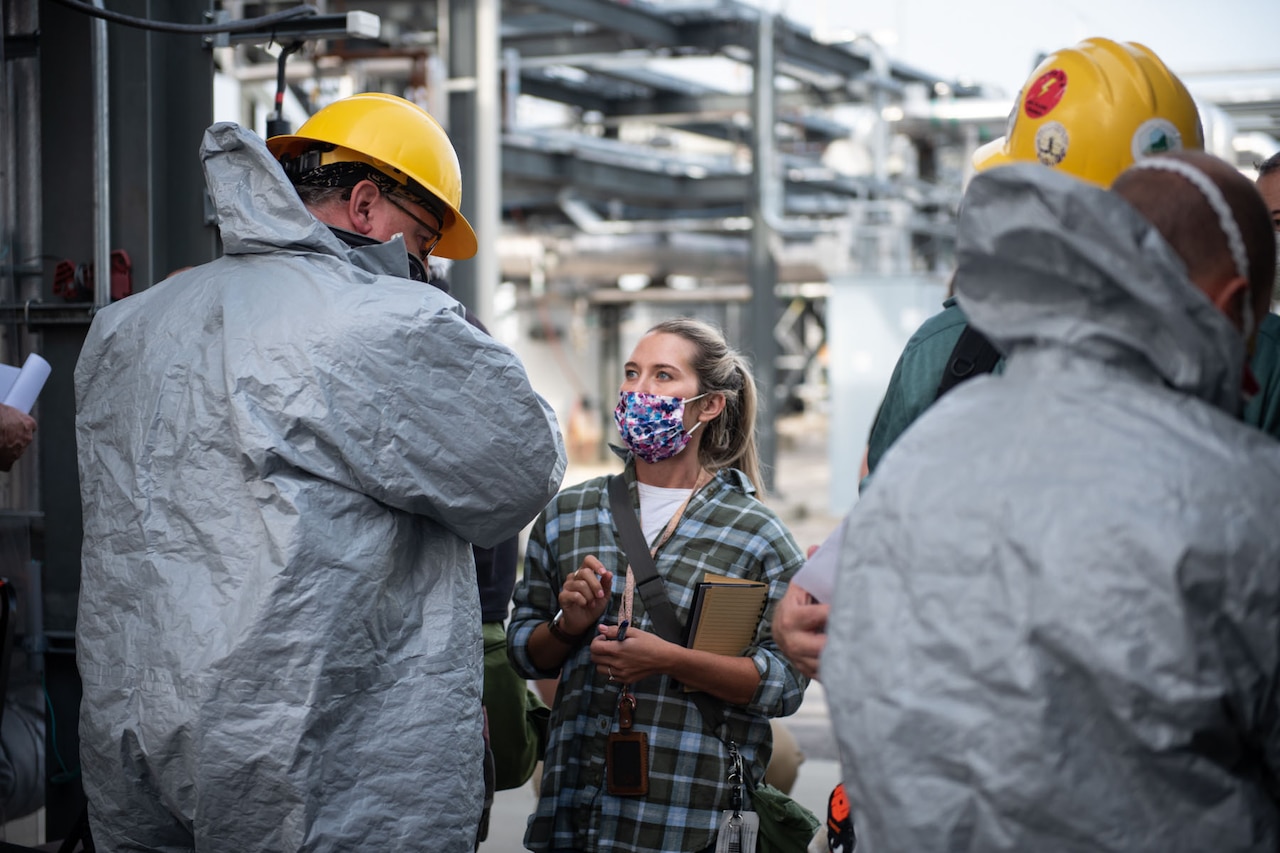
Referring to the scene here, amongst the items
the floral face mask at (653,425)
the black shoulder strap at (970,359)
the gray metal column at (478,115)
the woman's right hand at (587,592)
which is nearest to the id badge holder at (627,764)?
the woman's right hand at (587,592)

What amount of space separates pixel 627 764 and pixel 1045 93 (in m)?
1.44

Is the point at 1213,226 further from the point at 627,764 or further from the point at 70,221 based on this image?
the point at 70,221

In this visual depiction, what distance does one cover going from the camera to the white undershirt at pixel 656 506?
105 inches

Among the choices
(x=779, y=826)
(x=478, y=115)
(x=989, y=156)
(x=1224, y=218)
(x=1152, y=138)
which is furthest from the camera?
(x=478, y=115)

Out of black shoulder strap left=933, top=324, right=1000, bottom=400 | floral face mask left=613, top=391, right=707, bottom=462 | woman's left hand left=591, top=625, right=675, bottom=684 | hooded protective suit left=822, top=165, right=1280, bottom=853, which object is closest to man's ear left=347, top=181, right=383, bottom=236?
floral face mask left=613, top=391, right=707, bottom=462

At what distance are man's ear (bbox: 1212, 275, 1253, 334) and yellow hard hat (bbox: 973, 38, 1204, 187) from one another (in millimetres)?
500

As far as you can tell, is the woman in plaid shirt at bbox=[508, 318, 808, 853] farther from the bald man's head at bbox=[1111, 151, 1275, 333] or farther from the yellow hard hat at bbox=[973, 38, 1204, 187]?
the bald man's head at bbox=[1111, 151, 1275, 333]

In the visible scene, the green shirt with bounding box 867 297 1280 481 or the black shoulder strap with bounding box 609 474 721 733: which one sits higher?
the green shirt with bounding box 867 297 1280 481

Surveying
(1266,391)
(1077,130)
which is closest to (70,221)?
(1077,130)

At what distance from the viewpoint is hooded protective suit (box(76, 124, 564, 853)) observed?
1.96 m

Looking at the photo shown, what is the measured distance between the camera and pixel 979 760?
1.20 metres

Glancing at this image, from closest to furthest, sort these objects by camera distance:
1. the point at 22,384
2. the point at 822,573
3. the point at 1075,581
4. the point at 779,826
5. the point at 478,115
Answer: the point at 1075,581 → the point at 822,573 → the point at 779,826 → the point at 22,384 → the point at 478,115

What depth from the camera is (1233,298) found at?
1294mm

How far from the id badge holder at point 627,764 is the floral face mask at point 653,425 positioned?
1.97 ft
